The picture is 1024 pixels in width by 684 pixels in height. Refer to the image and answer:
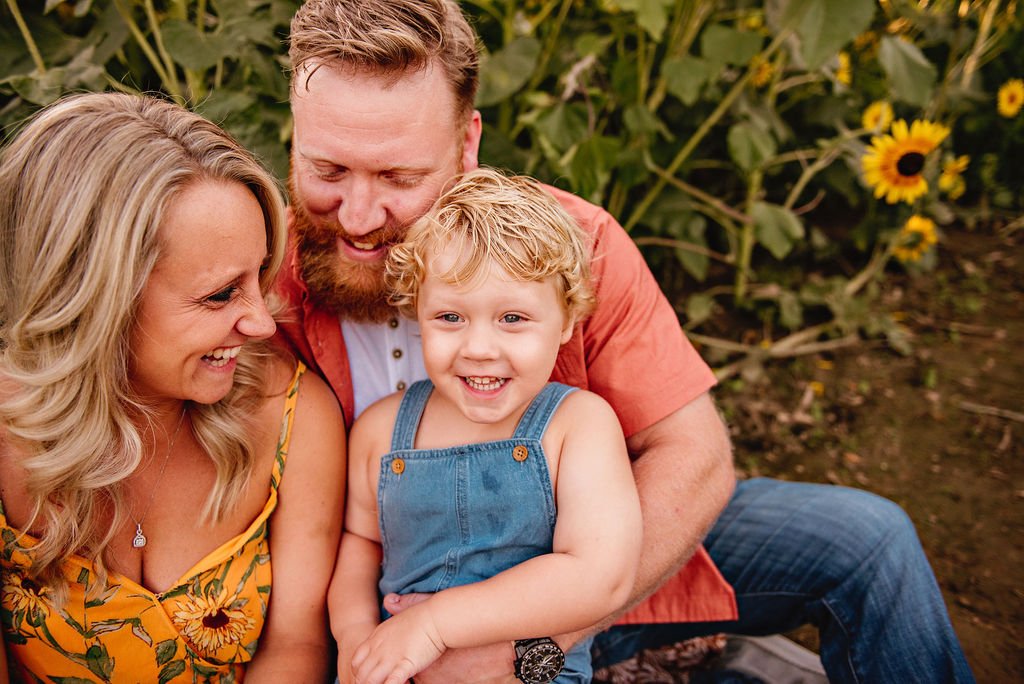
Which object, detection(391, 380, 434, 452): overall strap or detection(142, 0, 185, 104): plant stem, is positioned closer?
detection(391, 380, 434, 452): overall strap

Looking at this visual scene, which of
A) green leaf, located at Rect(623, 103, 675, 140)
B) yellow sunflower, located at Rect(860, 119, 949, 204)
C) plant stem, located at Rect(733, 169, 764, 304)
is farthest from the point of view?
plant stem, located at Rect(733, 169, 764, 304)

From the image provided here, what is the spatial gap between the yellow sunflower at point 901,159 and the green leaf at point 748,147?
0.57m

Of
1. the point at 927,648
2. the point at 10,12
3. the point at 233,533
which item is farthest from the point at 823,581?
the point at 10,12

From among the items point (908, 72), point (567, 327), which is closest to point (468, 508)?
point (567, 327)

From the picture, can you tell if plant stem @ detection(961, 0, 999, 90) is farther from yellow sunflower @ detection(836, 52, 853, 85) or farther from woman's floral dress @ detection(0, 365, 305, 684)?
woman's floral dress @ detection(0, 365, 305, 684)

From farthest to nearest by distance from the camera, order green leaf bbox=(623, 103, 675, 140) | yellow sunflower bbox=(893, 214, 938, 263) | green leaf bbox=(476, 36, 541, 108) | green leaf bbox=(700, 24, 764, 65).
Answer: yellow sunflower bbox=(893, 214, 938, 263), green leaf bbox=(623, 103, 675, 140), green leaf bbox=(700, 24, 764, 65), green leaf bbox=(476, 36, 541, 108)

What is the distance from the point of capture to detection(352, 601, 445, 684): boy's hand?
137 cm

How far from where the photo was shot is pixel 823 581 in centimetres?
191

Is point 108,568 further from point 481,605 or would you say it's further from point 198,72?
point 198,72

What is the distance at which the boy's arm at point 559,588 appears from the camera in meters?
1.40

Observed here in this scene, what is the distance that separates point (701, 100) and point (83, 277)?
239 cm

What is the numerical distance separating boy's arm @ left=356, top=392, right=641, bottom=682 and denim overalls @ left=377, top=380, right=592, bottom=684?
0.20 ft

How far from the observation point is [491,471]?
1539mm

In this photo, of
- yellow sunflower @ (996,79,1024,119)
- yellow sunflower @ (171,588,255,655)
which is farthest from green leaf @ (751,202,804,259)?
yellow sunflower @ (171,588,255,655)
